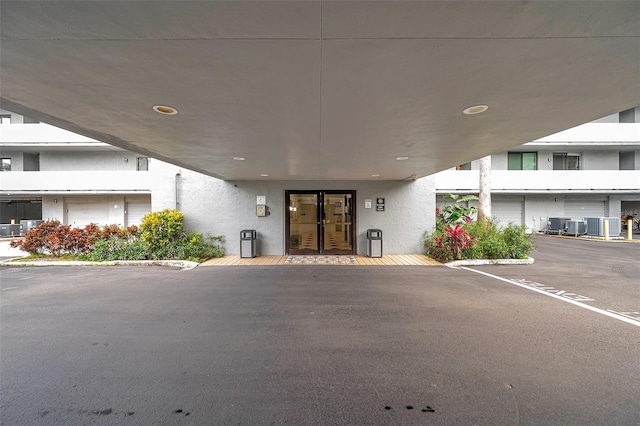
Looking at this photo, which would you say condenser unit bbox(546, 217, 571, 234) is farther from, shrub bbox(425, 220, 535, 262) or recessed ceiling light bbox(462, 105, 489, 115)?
recessed ceiling light bbox(462, 105, 489, 115)

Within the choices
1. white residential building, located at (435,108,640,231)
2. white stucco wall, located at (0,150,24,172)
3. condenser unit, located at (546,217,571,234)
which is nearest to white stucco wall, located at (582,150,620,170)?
white residential building, located at (435,108,640,231)

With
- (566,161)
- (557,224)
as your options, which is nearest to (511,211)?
(557,224)

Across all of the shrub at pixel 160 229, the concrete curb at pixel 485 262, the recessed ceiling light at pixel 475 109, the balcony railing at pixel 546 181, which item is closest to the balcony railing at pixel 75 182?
the shrub at pixel 160 229

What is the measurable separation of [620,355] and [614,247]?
40.5 feet

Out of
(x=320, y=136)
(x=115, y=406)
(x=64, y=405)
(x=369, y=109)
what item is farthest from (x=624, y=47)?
(x=64, y=405)

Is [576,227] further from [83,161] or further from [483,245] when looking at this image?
[83,161]

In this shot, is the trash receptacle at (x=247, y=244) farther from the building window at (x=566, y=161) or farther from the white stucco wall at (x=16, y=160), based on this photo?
the building window at (x=566, y=161)

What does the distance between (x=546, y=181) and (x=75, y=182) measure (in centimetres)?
2756

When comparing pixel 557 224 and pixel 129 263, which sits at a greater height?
pixel 557 224

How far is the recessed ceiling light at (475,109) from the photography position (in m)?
3.16

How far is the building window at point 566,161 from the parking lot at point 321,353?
1493 centimetres

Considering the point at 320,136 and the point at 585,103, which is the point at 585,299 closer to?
the point at 585,103

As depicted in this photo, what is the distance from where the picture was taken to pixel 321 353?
3.07 meters

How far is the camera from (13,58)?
2.18m
